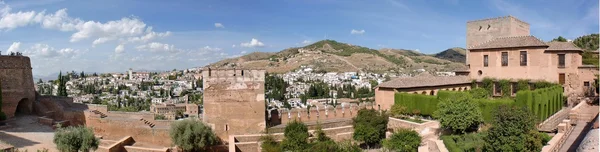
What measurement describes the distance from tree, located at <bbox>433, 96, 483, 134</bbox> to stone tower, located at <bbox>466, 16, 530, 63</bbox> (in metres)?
12.7

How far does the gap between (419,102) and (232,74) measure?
28.6 feet

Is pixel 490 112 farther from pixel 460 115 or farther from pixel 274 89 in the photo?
pixel 274 89

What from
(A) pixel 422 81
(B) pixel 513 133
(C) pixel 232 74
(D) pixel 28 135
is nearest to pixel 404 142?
(B) pixel 513 133

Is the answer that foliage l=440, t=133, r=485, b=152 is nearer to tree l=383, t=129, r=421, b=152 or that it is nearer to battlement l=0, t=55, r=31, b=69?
tree l=383, t=129, r=421, b=152

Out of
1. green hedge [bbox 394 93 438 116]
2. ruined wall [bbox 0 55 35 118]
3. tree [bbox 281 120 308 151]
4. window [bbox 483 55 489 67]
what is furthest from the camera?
window [bbox 483 55 489 67]

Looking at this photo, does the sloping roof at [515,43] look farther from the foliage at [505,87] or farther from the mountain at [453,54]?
the mountain at [453,54]

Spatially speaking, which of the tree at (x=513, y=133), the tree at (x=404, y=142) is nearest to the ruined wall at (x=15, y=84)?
the tree at (x=404, y=142)

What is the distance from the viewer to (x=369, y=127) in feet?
51.5

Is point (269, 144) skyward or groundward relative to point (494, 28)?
groundward

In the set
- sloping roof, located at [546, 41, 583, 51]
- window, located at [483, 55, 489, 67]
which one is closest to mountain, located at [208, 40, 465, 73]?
window, located at [483, 55, 489, 67]

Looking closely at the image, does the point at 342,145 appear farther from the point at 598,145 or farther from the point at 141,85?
the point at 141,85

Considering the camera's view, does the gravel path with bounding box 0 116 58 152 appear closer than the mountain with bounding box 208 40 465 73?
Yes

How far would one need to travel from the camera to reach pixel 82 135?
13680mm

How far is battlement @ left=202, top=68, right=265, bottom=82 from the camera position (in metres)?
15.6
